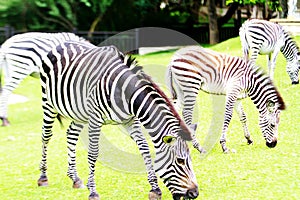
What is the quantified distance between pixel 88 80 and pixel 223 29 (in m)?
26.1

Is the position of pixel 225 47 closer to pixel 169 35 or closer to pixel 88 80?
pixel 169 35

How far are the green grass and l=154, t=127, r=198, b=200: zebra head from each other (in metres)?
1.11

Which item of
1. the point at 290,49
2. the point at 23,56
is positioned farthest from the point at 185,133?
the point at 290,49

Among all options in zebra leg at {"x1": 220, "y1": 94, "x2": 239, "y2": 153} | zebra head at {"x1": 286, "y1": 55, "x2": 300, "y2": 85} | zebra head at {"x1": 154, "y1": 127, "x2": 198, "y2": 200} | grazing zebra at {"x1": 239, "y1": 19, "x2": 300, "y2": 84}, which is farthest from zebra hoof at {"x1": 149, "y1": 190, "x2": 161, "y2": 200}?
zebra head at {"x1": 286, "y1": 55, "x2": 300, "y2": 85}

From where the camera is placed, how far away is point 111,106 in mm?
6762

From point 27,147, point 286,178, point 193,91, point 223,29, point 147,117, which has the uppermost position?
point 147,117

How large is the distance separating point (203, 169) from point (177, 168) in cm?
267

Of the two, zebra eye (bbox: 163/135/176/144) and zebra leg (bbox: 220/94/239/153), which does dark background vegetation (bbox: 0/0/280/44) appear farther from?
zebra eye (bbox: 163/135/176/144)

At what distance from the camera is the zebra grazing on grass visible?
6262 millimetres

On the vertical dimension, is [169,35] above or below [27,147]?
below

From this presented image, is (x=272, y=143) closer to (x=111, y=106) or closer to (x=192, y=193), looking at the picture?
(x=111, y=106)

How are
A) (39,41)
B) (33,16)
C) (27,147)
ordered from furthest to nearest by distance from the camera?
1. (33,16)
2. (39,41)
3. (27,147)

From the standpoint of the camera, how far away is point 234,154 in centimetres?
963

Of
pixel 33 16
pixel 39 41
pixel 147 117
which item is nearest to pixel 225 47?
pixel 39 41
